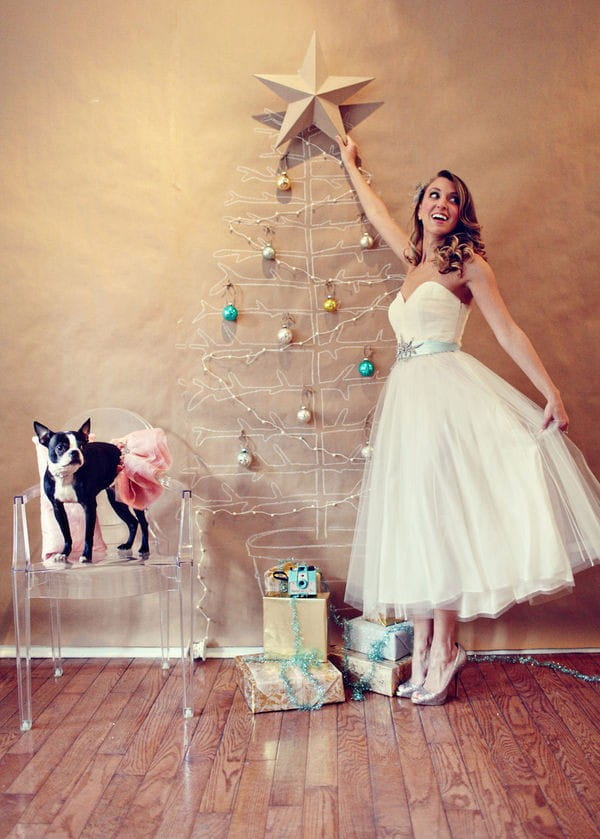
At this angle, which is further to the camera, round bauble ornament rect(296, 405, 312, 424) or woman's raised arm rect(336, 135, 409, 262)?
round bauble ornament rect(296, 405, 312, 424)

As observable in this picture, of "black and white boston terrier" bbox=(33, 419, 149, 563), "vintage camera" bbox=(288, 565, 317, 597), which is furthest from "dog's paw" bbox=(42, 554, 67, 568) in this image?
"vintage camera" bbox=(288, 565, 317, 597)

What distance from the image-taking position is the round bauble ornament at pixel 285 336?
9.45 ft

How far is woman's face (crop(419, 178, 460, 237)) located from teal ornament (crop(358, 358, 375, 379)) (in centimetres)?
54

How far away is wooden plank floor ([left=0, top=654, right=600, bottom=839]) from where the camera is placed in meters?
1.73

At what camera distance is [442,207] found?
101 inches

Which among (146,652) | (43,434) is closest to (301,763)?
(146,652)

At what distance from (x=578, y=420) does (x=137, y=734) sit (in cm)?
186

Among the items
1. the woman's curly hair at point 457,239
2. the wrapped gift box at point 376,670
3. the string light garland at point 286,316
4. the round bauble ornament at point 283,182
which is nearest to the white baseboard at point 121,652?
the string light garland at point 286,316

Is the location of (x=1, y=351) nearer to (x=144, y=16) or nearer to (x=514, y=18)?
(x=144, y=16)

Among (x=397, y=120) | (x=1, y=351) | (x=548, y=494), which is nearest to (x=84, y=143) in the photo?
(x=1, y=351)

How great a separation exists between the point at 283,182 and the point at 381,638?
164cm

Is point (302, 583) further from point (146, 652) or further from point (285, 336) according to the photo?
point (285, 336)

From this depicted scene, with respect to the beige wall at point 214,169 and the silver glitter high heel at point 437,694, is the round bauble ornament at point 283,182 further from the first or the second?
the silver glitter high heel at point 437,694

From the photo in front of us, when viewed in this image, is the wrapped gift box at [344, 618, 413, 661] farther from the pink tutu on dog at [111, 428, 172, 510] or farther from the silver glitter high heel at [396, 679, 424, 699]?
the pink tutu on dog at [111, 428, 172, 510]
